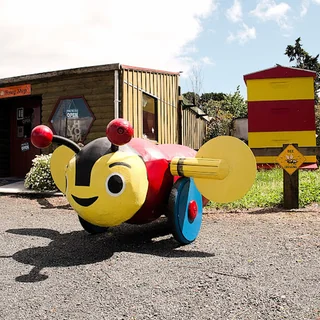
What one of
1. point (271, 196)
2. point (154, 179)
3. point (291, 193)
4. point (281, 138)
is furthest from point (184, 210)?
point (281, 138)

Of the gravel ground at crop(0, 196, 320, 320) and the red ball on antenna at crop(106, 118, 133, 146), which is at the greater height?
the red ball on antenna at crop(106, 118, 133, 146)

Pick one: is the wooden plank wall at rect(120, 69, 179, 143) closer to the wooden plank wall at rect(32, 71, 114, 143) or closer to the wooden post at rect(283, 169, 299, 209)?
the wooden plank wall at rect(32, 71, 114, 143)

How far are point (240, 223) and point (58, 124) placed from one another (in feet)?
20.1

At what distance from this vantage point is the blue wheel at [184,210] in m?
3.87

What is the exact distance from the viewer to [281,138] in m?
10.7

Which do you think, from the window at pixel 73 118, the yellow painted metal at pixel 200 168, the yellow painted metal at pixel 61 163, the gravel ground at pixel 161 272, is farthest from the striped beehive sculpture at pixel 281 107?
the yellow painted metal at pixel 61 163

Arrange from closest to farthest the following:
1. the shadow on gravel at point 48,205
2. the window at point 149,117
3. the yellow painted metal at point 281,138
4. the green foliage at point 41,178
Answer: the shadow on gravel at point 48,205, the green foliage at point 41,178, the window at point 149,117, the yellow painted metal at point 281,138

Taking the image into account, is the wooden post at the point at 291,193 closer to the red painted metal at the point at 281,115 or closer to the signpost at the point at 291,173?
the signpost at the point at 291,173

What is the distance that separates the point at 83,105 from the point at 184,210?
6.01 metres

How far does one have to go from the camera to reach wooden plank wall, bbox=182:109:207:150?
13.4 metres

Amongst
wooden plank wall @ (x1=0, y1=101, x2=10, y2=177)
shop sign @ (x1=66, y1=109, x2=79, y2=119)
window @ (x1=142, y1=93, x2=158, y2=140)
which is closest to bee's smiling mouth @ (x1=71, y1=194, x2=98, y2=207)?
shop sign @ (x1=66, y1=109, x2=79, y2=119)

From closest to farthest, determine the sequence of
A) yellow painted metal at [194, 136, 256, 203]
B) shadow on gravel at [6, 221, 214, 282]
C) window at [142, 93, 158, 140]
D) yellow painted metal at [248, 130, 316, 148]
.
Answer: shadow on gravel at [6, 221, 214, 282]
yellow painted metal at [194, 136, 256, 203]
window at [142, 93, 158, 140]
yellow painted metal at [248, 130, 316, 148]

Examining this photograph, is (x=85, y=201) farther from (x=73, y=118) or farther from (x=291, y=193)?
(x=73, y=118)

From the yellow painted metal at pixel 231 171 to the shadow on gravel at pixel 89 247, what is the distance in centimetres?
66
